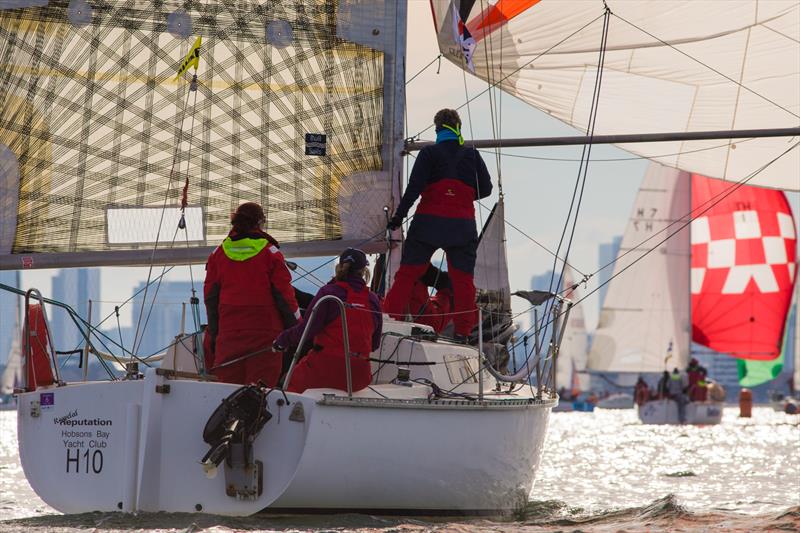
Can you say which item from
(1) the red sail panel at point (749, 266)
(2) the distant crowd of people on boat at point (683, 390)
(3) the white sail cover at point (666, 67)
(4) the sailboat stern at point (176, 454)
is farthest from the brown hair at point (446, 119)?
(1) the red sail panel at point (749, 266)

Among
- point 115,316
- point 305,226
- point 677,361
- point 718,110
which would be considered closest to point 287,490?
point 115,316

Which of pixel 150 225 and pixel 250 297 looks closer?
pixel 250 297

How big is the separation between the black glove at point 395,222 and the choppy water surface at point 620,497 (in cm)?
194

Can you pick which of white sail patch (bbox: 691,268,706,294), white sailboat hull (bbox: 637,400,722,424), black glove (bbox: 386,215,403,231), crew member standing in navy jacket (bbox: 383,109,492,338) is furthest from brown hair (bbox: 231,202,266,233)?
white sail patch (bbox: 691,268,706,294)

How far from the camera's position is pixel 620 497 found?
10242 millimetres

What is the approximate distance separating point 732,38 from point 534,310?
4.48 metres

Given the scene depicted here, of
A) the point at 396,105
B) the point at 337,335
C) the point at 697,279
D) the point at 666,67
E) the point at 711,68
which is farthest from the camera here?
the point at 697,279

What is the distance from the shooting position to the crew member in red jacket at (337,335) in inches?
265

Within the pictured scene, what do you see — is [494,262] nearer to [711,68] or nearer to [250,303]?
[250,303]

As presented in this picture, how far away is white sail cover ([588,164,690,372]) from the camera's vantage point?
33.6 meters

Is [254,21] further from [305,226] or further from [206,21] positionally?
[305,226]

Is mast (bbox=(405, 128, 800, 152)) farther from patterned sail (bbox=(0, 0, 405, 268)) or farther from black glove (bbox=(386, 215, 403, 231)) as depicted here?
black glove (bbox=(386, 215, 403, 231))

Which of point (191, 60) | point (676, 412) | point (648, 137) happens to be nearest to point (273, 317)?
point (191, 60)

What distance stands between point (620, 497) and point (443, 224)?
117 inches
